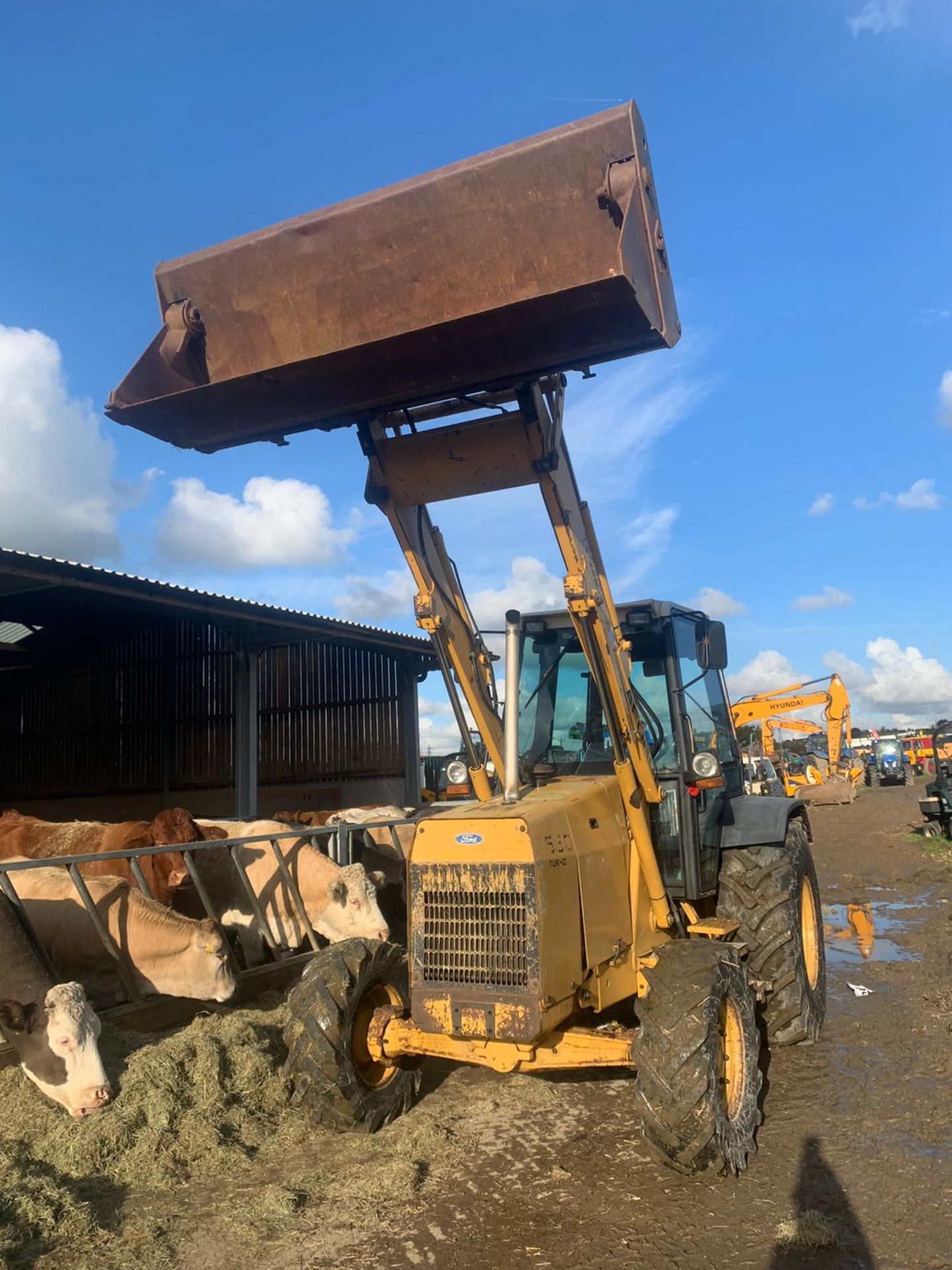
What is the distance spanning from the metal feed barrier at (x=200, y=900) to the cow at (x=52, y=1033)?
10.6 inches

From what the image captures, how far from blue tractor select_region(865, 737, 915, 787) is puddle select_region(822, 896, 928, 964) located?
35.4 meters

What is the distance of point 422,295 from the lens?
3.98 metres

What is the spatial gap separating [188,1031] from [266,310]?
3.86 meters

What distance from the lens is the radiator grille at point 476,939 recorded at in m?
4.02

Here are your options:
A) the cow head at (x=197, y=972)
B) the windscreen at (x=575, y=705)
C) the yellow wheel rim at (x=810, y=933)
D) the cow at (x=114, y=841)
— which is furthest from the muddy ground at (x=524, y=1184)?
the cow at (x=114, y=841)

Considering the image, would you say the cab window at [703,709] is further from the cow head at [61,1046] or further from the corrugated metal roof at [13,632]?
the corrugated metal roof at [13,632]

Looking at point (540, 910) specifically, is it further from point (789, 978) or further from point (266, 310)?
point (266, 310)

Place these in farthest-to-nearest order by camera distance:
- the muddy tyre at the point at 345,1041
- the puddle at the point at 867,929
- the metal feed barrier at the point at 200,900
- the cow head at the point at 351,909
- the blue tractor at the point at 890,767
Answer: the blue tractor at the point at 890,767 → the puddle at the point at 867,929 → the cow head at the point at 351,909 → the metal feed barrier at the point at 200,900 → the muddy tyre at the point at 345,1041

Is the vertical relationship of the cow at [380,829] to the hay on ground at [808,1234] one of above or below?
above

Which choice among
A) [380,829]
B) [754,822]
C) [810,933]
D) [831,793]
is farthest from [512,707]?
[831,793]

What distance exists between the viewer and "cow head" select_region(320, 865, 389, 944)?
764cm

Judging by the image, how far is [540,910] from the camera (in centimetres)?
399

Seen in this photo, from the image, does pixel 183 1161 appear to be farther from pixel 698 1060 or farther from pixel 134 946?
pixel 698 1060

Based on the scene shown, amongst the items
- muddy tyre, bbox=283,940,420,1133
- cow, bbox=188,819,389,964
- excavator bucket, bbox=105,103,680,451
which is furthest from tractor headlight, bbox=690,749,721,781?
cow, bbox=188,819,389,964
